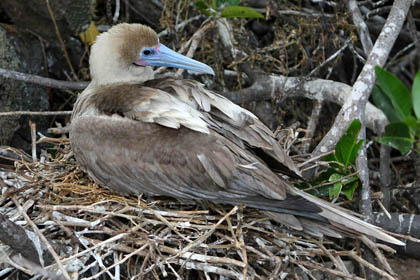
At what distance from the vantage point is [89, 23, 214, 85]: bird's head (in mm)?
4254

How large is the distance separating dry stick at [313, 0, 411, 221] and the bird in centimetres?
38

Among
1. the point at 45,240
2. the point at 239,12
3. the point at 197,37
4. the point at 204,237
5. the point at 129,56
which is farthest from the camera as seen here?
the point at 197,37

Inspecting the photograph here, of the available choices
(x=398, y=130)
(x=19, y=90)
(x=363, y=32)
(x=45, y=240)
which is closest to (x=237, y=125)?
(x=398, y=130)

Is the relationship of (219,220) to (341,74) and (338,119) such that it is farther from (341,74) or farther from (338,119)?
(341,74)

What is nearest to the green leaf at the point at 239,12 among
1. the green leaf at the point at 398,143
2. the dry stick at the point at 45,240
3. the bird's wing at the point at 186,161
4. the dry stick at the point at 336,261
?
the bird's wing at the point at 186,161

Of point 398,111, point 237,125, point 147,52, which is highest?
point 398,111

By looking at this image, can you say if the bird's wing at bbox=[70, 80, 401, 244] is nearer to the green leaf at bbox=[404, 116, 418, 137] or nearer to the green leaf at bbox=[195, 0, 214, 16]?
the green leaf at bbox=[404, 116, 418, 137]

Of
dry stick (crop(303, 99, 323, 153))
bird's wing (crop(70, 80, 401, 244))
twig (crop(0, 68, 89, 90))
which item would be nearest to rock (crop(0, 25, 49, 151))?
twig (crop(0, 68, 89, 90))

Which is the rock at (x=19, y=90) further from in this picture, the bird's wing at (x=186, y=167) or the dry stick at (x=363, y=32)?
the dry stick at (x=363, y=32)

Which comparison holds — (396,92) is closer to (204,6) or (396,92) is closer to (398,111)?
(398,111)

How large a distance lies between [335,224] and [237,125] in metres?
0.79

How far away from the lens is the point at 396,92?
378 cm

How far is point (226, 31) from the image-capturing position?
520cm

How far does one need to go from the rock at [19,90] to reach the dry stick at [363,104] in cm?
241
